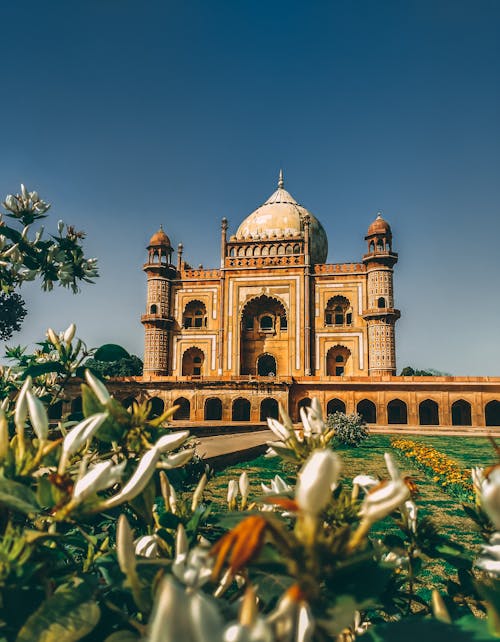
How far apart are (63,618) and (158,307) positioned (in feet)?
84.4

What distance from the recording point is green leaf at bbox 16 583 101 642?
70cm

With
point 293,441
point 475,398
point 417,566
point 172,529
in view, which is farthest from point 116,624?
point 475,398

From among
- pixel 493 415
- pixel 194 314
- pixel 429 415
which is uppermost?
pixel 194 314

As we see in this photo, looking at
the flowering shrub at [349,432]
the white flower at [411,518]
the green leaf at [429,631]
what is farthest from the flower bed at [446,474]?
the green leaf at [429,631]

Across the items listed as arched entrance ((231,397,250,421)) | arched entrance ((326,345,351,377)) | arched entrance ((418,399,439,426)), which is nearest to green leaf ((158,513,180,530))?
arched entrance ((231,397,250,421))

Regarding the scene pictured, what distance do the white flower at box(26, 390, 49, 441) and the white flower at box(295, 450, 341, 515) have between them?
1.89 feet

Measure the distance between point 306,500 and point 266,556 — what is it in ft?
0.42

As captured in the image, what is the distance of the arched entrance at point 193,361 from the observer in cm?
2631

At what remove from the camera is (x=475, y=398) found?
68.3 ft

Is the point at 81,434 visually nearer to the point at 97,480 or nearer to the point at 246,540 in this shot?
the point at 97,480

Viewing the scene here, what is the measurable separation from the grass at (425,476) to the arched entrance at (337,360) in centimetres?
723

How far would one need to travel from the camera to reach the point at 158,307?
25969 mm

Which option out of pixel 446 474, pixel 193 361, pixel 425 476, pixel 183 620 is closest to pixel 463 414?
pixel 193 361

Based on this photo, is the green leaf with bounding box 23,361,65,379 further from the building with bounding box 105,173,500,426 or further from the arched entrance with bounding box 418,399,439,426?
the arched entrance with bounding box 418,399,439,426
